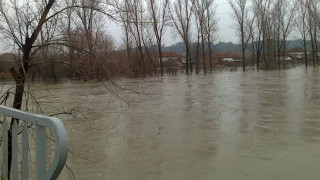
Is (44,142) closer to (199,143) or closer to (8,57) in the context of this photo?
(8,57)

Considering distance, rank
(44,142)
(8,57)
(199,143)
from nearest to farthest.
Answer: (44,142) → (8,57) → (199,143)

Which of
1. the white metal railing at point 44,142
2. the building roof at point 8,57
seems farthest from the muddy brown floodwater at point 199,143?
the white metal railing at point 44,142

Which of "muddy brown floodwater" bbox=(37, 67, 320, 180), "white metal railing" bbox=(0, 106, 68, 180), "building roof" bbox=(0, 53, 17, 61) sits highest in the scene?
"building roof" bbox=(0, 53, 17, 61)

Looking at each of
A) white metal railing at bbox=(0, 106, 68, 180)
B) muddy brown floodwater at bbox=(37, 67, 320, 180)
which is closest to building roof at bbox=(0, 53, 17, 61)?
muddy brown floodwater at bbox=(37, 67, 320, 180)

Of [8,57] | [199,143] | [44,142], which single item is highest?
[8,57]

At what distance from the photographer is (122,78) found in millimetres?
4293

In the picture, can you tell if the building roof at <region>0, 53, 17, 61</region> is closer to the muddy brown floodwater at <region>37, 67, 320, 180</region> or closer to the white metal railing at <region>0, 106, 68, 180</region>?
the muddy brown floodwater at <region>37, 67, 320, 180</region>

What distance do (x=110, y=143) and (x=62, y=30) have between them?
293 cm

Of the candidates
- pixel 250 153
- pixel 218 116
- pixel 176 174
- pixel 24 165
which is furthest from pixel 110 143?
pixel 24 165

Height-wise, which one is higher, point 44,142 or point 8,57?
point 8,57

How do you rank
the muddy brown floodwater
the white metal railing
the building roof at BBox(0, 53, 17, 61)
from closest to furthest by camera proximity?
the white metal railing
the building roof at BBox(0, 53, 17, 61)
the muddy brown floodwater

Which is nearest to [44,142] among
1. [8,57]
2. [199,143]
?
[8,57]

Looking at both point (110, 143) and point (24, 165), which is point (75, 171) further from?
point (24, 165)

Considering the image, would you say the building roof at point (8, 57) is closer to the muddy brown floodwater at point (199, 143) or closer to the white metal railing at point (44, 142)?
the muddy brown floodwater at point (199, 143)
